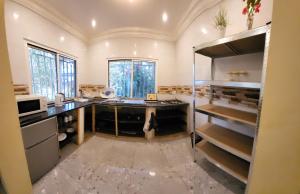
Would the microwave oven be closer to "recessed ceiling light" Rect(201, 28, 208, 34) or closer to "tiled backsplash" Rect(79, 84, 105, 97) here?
"tiled backsplash" Rect(79, 84, 105, 97)

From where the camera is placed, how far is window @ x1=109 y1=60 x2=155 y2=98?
3.39m

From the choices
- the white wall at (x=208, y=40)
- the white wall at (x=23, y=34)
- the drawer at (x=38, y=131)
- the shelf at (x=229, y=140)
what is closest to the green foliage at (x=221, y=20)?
the white wall at (x=208, y=40)

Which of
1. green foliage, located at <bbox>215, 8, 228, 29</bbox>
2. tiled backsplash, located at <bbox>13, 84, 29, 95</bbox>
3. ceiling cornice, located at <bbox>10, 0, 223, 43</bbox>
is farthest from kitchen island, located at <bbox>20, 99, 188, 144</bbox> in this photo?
ceiling cornice, located at <bbox>10, 0, 223, 43</bbox>

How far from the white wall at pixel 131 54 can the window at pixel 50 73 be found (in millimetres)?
589

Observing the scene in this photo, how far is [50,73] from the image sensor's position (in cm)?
251

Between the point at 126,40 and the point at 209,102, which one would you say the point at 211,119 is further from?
the point at 126,40

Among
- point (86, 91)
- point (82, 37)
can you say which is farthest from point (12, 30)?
point (86, 91)

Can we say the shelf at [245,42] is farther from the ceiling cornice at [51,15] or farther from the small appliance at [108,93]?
the ceiling cornice at [51,15]

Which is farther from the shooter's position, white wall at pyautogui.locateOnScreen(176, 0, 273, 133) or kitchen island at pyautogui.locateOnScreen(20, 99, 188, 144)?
kitchen island at pyautogui.locateOnScreen(20, 99, 188, 144)

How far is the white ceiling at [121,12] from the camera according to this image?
6.73 feet

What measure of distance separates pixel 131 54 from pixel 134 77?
25.3 inches

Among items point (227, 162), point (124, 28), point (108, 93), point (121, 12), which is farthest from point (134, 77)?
point (227, 162)

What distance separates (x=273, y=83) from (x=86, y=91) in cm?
386

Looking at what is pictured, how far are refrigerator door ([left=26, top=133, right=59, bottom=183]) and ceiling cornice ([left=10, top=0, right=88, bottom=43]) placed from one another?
2.17m
